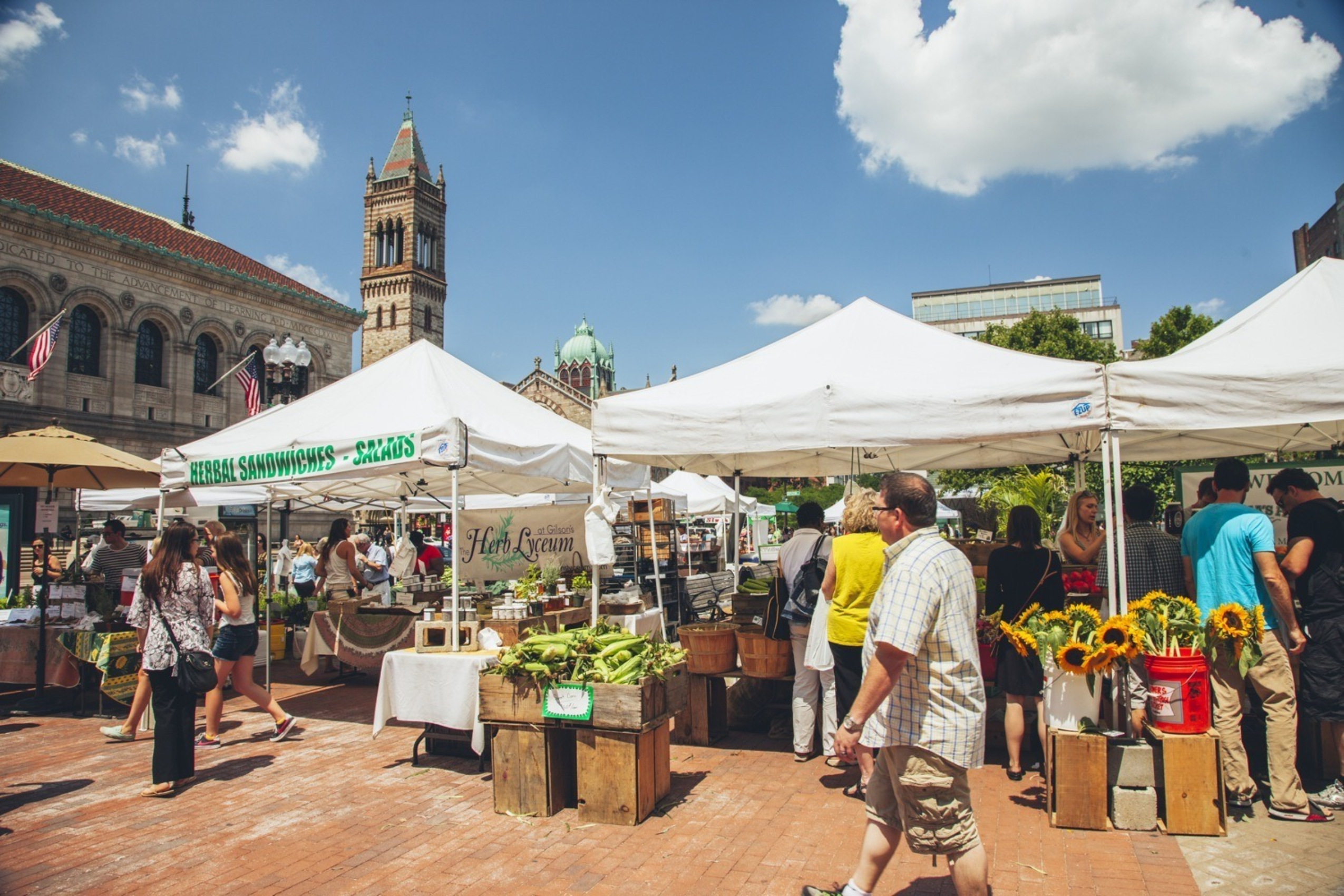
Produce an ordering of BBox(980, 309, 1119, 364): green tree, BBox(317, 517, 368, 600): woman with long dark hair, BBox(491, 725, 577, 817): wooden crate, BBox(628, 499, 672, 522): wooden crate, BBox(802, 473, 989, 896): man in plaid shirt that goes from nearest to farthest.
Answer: BBox(802, 473, 989, 896): man in plaid shirt, BBox(491, 725, 577, 817): wooden crate, BBox(317, 517, 368, 600): woman with long dark hair, BBox(628, 499, 672, 522): wooden crate, BBox(980, 309, 1119, 364): green tree

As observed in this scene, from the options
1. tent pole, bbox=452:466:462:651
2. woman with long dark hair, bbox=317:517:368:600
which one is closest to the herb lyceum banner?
tent pole, bbox=452:466:462:651

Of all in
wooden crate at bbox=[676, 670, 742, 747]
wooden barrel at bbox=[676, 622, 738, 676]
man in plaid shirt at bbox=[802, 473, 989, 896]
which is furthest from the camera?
wooden crate at bbox=[676, 670, 742, 747]

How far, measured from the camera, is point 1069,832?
15.0 feet

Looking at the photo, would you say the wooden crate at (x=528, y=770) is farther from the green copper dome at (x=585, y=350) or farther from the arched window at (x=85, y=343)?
the green copper dome at (x=585, y=350)

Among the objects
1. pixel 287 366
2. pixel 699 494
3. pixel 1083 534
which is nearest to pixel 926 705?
pixel 1083 534

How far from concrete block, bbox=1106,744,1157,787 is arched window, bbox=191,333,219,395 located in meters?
36.8

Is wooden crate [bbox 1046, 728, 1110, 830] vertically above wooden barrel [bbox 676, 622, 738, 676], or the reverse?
wooden barrel [bbox 676, 622, 738, 676]

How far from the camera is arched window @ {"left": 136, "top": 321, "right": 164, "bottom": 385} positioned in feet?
105

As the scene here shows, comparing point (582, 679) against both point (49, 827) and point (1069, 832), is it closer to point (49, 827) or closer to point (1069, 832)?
point (1069, 832)

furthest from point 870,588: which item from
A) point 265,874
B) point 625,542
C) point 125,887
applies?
point 625,542

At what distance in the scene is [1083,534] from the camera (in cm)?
636

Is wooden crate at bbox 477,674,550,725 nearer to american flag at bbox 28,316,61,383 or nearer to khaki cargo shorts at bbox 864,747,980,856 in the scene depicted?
khaki cargo shorts at bbox 864,747,980,856

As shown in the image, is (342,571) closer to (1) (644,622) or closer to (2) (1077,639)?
(1) (644,622)

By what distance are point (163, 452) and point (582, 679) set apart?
5798 mm
